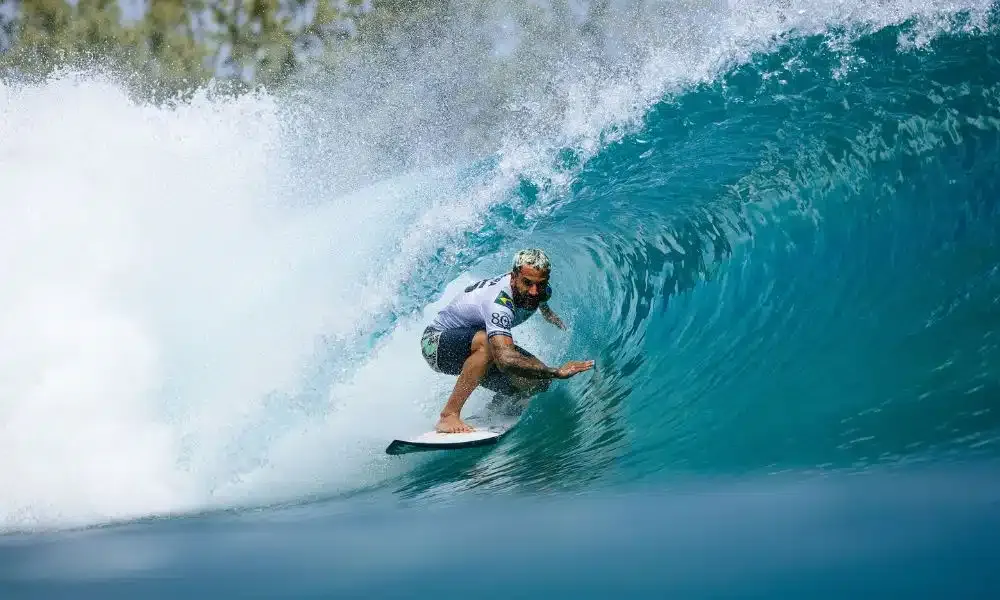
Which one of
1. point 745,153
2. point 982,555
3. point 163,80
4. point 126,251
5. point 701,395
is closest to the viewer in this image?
point 982,555

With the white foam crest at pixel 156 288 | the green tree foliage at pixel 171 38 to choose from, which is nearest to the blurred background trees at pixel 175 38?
the green tree foliage at pixel 171 38

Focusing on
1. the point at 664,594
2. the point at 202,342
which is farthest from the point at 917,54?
the point at 202,342

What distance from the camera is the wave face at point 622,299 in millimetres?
5164

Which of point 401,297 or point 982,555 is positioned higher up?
point 401,297

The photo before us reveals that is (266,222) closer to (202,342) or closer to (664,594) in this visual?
(202,342)

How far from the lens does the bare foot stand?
5234mm

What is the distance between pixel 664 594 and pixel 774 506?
1047 mm

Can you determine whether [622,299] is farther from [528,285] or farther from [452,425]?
[452,425]

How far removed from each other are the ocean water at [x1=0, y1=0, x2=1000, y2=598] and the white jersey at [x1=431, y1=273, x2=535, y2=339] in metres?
0.70

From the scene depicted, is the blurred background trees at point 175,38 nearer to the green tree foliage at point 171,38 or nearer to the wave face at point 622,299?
the green tree foliage at point 171,38

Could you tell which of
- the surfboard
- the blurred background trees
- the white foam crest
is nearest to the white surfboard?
the surfboard

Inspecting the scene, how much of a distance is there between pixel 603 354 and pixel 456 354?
154 centimetres

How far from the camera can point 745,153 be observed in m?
6.59

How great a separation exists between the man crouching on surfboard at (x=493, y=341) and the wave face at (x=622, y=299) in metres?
0.36
